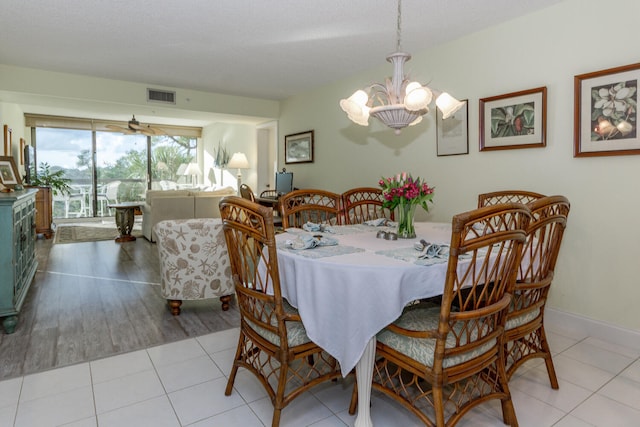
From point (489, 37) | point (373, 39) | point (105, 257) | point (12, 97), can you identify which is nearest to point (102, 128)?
point (12, 97)

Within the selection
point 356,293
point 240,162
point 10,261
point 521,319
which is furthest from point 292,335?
point 240,162

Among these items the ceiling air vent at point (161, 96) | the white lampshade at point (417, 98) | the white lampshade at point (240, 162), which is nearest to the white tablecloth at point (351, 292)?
the white lampshade at point (417, 98)

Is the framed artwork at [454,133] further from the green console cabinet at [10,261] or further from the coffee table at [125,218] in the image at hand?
the coffee table at [125,218]

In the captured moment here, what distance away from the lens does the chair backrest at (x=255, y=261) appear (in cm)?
149

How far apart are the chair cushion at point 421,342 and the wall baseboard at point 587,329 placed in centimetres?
166

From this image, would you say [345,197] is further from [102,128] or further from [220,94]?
[102,128]

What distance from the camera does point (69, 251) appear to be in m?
5.41

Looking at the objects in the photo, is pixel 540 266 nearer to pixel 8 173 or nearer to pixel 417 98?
pixel 417 98

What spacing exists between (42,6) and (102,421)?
2965 millimetres

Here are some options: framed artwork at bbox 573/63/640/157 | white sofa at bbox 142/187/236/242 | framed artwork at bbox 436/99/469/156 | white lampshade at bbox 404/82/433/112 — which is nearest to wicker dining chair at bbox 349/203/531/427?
white lampshade at bbox 404/82/433/112

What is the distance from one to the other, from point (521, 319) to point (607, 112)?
168 cm

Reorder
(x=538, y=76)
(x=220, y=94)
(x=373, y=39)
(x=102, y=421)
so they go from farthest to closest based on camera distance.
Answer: (x=220, y=94), (x=373, y=39), (x=538, y=76), (x=102, y=421)

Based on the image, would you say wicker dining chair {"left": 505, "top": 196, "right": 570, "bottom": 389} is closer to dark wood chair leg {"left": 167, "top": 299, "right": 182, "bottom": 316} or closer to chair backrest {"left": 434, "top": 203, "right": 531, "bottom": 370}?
chair backrest {"left": 434, "top": 203, "right": 531, "bottom": 370}

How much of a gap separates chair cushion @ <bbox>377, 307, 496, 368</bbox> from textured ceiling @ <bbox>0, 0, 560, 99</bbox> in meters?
2.30
